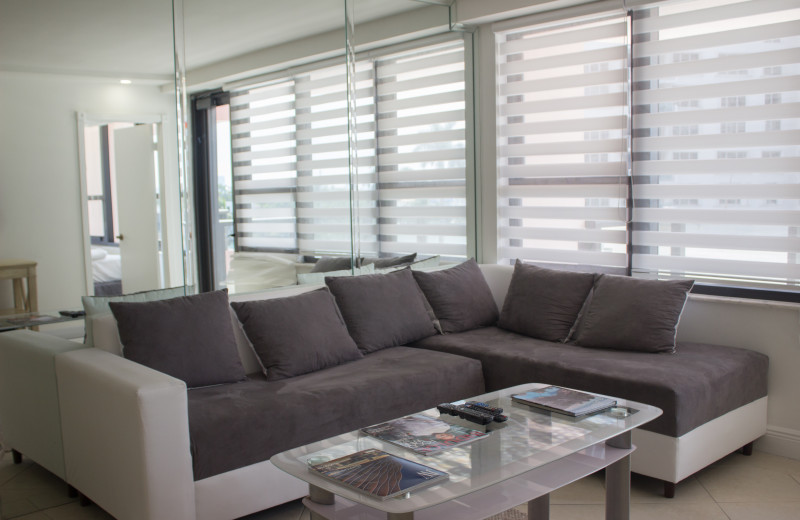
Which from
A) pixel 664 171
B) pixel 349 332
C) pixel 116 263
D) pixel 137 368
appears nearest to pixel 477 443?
pixel 137 368

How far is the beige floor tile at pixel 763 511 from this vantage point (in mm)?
2811

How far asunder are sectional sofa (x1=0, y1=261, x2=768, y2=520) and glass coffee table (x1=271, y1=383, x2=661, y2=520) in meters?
0.57

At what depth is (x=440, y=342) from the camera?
3.96 m

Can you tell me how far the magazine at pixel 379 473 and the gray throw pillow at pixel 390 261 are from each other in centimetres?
236

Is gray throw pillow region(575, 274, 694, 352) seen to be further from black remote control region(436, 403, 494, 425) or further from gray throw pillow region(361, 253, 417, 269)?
black remote control region(436, 403, 494, 425)

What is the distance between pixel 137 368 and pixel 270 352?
0.72 meters

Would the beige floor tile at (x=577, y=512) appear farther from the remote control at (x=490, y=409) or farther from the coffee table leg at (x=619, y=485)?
the remote control at (x=490, y=409)

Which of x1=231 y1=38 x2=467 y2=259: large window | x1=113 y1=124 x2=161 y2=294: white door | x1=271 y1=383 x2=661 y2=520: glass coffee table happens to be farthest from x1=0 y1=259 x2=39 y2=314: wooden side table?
x1=271 y1=383 x2=661 y2=520: glass coffee table

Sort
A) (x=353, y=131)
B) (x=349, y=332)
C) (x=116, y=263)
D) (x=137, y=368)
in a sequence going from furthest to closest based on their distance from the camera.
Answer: (x=353, y=131), (x=349, y=332), (x=116, y=263), (x=137, y=368)

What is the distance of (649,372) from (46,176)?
2822mm

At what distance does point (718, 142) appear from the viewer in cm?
367

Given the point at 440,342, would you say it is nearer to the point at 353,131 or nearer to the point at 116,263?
the point at 353,131

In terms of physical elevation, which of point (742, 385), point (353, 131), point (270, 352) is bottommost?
point (742, 385)

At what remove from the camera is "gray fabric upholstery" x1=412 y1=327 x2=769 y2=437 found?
2988 millimetres
